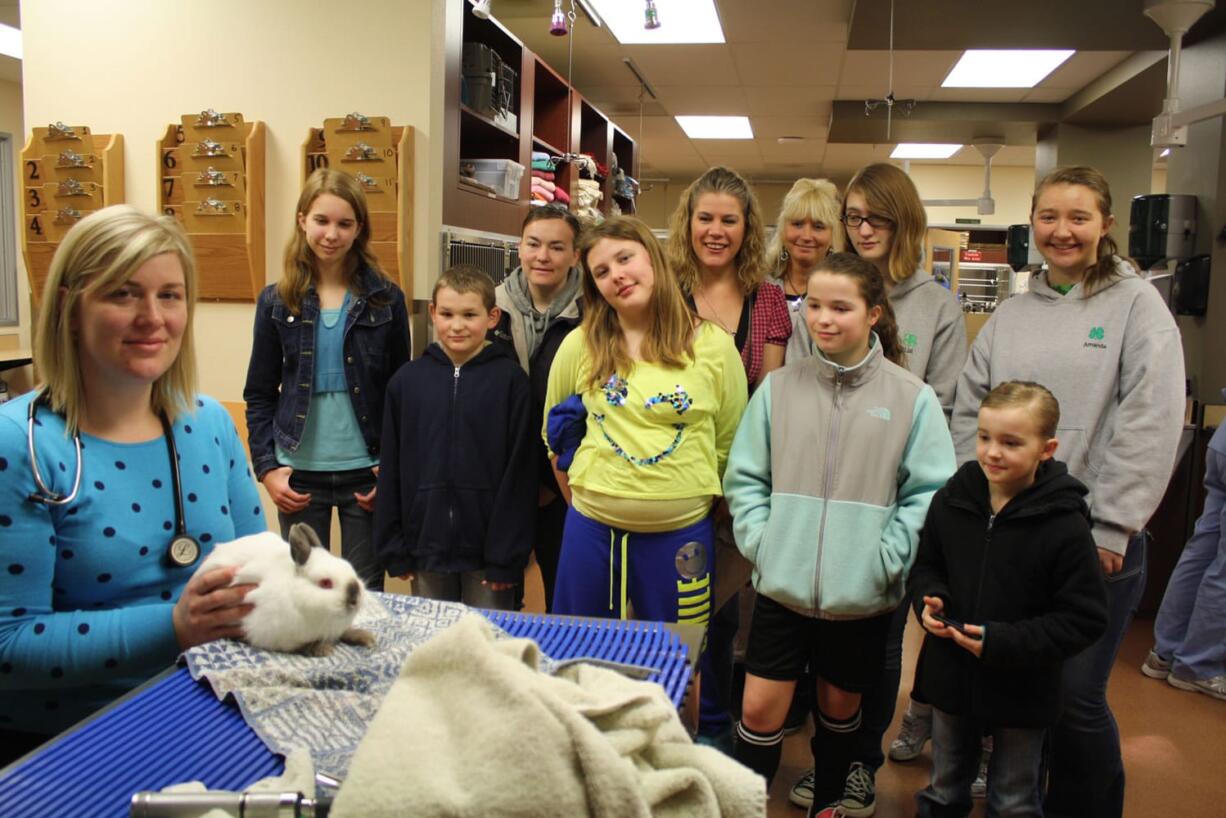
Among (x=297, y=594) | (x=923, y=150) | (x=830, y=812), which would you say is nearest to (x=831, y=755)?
(x=830, y=812)

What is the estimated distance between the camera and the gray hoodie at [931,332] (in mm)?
2254

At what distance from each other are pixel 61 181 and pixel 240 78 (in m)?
0.82

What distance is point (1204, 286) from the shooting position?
412 cm

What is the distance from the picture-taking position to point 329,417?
2443 millimetres

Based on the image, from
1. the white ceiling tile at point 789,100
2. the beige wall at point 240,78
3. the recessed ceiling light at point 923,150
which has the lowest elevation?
the beige wall at point 240,78

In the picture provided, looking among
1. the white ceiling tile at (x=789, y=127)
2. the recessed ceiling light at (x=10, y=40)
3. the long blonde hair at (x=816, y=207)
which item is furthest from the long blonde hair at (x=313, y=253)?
the white ceiling tile at (x=789, y=127)

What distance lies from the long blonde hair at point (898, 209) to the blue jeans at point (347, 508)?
1506mm

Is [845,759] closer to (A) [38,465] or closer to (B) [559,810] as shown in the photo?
(B) [559,810]

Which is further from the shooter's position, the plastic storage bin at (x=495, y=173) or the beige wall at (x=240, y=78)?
the plastic storage bin at (x=495, y=173)

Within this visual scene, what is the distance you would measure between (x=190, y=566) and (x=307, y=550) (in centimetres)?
23

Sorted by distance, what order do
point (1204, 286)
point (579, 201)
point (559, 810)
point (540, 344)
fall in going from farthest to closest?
point (579, 201) < point (1204, 286) < point (540, 344) < point (559, 810)

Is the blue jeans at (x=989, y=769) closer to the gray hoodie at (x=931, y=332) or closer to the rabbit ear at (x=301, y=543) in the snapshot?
the gray hoodie at (x=931, y=332)

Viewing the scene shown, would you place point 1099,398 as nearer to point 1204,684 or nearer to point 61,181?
point 1204,684

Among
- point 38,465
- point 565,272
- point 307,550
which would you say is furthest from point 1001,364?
point 38,465
